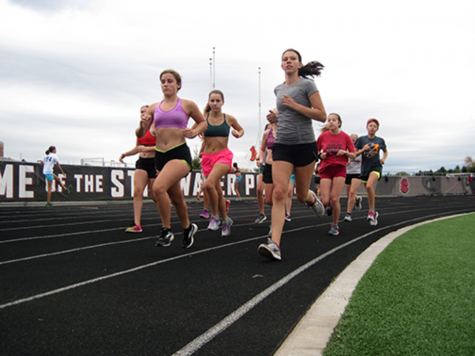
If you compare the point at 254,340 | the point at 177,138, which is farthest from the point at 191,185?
the point at 254,340

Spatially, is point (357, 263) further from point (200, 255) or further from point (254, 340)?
point (254, 340)

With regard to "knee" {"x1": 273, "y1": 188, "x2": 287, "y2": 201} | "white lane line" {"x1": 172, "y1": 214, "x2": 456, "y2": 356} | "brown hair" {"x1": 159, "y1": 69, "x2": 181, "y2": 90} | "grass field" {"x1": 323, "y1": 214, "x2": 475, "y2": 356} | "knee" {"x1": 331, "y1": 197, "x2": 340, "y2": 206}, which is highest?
"brown hair" {"x1": 159, "y1": 69, "x2": 181, "y2": 90}

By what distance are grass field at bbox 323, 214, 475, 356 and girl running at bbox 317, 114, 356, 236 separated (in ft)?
Answer: 7.86

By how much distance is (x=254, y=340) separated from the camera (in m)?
2.09

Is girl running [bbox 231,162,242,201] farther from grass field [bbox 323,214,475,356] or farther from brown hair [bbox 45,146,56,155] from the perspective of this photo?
grass field [bbox 323,214,475,356]

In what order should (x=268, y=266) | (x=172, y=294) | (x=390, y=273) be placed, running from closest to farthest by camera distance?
(x=172, y=294) < (x=390, y=273) < (x=268, y=266)

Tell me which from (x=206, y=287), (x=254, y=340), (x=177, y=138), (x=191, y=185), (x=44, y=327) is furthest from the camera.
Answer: (x=191, y=185)

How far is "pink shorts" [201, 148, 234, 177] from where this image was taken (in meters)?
6.40

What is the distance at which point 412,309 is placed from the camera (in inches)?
96.1

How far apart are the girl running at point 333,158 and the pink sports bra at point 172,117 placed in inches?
110

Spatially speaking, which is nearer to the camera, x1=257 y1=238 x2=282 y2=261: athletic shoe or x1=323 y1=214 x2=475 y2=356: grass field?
x1=323 y1=214 x2=475 y2=356: grass field

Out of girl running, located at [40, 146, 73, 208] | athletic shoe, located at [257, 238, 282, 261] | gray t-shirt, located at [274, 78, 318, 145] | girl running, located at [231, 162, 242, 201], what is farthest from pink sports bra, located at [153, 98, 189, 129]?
girl running, located at [231, 162, 242, 201]

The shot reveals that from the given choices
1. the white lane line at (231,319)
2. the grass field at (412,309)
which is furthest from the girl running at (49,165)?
the grass field at (412,309)

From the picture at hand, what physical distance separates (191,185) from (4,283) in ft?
56.1
